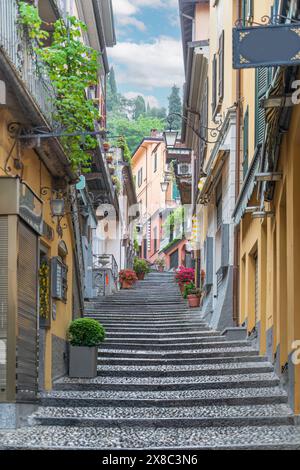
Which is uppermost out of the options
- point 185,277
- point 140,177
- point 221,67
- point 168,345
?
point 140,177

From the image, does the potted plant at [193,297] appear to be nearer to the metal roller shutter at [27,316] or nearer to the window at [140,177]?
the metal roller shutter at [27,316]

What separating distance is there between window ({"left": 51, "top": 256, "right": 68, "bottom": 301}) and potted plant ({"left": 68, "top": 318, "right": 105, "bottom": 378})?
22.4 inches

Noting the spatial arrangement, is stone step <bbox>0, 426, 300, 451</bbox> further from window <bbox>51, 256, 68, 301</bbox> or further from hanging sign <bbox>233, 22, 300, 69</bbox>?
hanging sign <bbox>233, 22, 300, 69</bbox>

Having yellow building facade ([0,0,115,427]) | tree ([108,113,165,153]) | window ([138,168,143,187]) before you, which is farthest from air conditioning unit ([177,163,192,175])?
tree ([108,113,165,153])

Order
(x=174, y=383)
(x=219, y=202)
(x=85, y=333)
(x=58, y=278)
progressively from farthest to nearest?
1. (x=219, y=202)
2. (x=85, y=333)
3. (x=58, y=278)
4. (x=174, y=383)

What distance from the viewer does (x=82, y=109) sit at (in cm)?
1383

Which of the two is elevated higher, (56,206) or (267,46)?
(267,46)

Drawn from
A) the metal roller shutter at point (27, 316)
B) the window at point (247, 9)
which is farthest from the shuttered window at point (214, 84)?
the metal roller shutter at point (27, 316)

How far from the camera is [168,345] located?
1747cm

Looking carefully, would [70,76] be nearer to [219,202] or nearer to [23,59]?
[23,59]

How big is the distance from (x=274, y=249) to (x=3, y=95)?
16.1 ft

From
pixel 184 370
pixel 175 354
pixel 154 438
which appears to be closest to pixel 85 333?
pixel 184 370

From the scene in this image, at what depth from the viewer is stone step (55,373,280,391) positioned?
13211mm

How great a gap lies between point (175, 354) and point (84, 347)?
2129 mm
